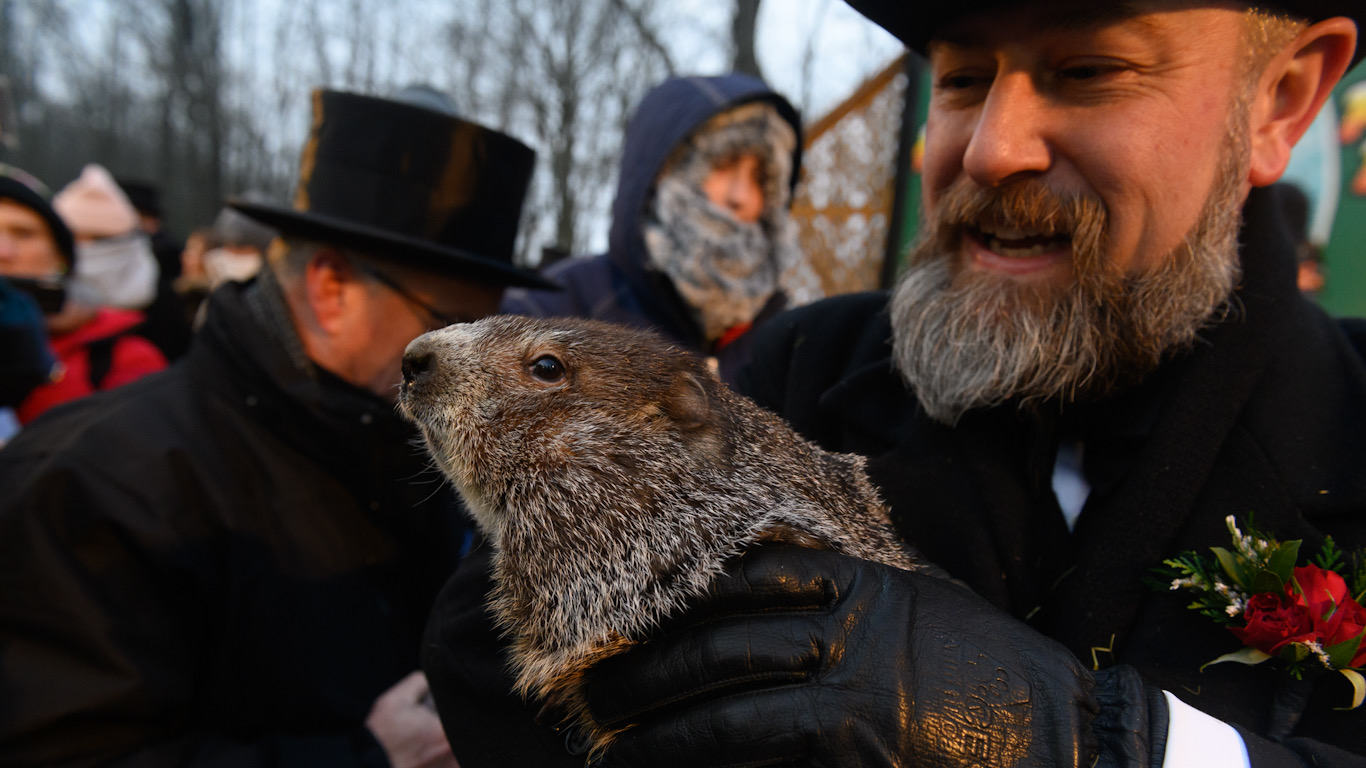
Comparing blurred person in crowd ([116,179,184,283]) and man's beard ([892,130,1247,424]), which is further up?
man's beard ([892,130,1247,424])

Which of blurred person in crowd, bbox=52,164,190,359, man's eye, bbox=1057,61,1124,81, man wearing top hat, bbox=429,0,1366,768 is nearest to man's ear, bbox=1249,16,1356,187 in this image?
Answer: man wearing top hat, bbox=429,0,1366,768

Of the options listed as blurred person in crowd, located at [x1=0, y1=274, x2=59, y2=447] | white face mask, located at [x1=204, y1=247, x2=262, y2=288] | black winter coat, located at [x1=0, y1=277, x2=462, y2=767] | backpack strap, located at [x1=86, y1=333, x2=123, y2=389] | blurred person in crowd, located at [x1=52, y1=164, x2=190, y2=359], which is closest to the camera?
black winter coat, located at [x1=0, y1=277, x2=462, y2=767]

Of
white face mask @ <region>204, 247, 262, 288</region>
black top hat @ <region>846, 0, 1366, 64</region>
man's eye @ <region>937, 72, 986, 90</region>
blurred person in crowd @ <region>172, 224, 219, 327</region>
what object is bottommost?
blurred person in crowd @ <region>172, 224, 219, 327</region>

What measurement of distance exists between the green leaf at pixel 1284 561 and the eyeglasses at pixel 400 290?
2.65m

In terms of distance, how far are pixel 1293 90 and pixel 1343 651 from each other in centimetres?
138

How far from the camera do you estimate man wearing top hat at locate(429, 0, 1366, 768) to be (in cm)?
138

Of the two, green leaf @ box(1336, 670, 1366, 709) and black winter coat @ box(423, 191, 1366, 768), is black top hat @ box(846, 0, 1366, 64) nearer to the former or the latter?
black winter coat @ box(423, 191, 1366, 768)

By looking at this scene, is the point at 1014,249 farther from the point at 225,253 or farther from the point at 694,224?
the point at 225,253

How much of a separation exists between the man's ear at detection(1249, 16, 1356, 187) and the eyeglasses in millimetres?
2660

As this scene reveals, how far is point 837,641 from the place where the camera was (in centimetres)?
142

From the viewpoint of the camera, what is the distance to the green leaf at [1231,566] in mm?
1468

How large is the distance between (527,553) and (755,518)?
1.79ft

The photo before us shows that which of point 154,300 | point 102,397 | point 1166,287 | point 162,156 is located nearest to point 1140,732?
point 1166,287

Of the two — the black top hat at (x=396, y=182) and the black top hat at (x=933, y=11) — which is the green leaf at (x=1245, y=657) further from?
the black top hat at (x=396, y=182)
